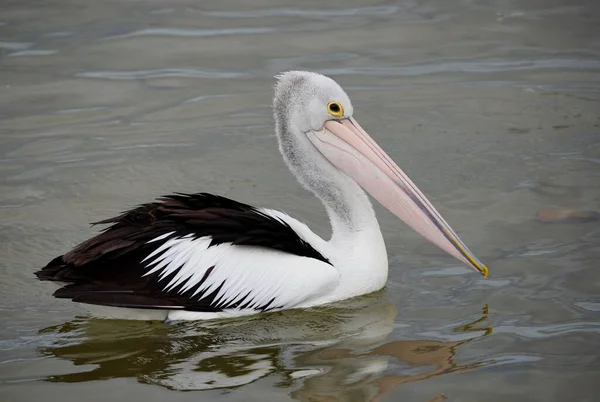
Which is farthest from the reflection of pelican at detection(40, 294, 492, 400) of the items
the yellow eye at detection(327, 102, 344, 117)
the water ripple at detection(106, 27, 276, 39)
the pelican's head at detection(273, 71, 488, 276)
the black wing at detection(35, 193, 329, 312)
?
the water ripple at detection(106, 27, 276, 39)

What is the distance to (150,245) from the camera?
4949mm

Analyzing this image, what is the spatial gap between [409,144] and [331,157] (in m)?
2.13

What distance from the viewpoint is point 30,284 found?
5566 millimetres

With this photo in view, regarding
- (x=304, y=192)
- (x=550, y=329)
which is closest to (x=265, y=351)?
(x=550, y=329)

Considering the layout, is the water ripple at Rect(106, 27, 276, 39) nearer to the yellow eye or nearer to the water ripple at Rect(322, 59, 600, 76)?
the water ripple at Rect(322, 59, 600, 76)

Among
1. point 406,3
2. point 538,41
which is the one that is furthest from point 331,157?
point 406,3

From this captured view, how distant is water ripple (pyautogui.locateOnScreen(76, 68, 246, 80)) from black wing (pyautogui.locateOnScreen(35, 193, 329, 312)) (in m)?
4.09

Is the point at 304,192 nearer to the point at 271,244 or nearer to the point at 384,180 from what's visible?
the point at 384,180

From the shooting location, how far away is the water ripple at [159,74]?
357 inches

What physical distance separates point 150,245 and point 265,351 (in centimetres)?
77

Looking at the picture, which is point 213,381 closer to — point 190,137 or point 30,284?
point 30,284

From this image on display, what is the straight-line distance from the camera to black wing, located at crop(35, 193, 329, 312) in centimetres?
485

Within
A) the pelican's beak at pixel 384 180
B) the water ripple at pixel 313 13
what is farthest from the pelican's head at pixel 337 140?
the water ripple at pixel 313 13

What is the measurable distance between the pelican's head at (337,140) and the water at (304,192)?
1.67 ft
